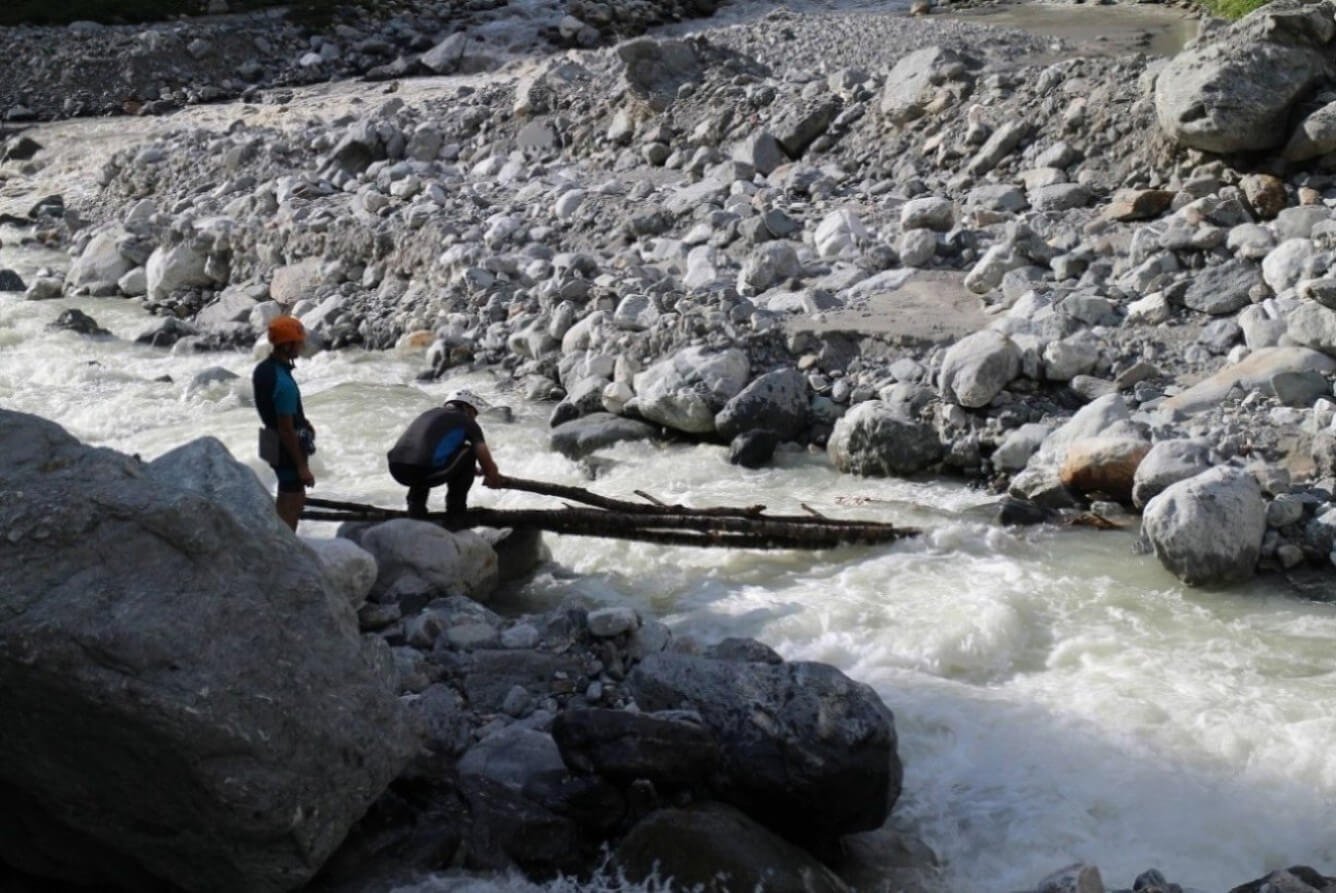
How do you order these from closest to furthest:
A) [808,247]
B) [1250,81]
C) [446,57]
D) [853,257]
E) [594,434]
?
1. [594,434]
2. [1250,81]
3. [853,257]
4. [808,247]
5. [446,57]

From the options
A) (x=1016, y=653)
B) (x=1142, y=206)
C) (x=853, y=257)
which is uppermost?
(x=1142, y=206)

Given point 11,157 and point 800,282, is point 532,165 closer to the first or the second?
point 800,282

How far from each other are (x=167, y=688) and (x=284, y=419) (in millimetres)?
4118

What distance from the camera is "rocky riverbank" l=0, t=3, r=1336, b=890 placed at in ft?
34.5

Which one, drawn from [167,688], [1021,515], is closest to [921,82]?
[1021,515]

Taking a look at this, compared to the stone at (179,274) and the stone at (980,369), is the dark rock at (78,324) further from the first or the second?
the stone at (980,369)

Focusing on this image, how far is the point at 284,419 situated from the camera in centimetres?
905

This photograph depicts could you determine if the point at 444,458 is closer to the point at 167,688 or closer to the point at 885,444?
the point at 885,444

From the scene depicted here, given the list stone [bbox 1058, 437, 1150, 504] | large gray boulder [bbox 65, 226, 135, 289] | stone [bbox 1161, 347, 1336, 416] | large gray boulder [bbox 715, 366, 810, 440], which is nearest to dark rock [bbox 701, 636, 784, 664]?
stone [bbox 1058, 437, 1150, 504]

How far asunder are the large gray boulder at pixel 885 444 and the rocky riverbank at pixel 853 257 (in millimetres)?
27

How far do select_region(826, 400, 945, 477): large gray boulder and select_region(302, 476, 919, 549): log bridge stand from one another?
3.95 ft

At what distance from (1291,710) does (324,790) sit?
4932mm

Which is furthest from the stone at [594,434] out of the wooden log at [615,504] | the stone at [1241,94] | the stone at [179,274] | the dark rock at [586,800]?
the stone at [179,274]

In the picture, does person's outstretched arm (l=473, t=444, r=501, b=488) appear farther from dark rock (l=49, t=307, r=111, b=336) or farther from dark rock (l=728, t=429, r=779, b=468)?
dark rock (l=49, t=307, r=111, b=336)
